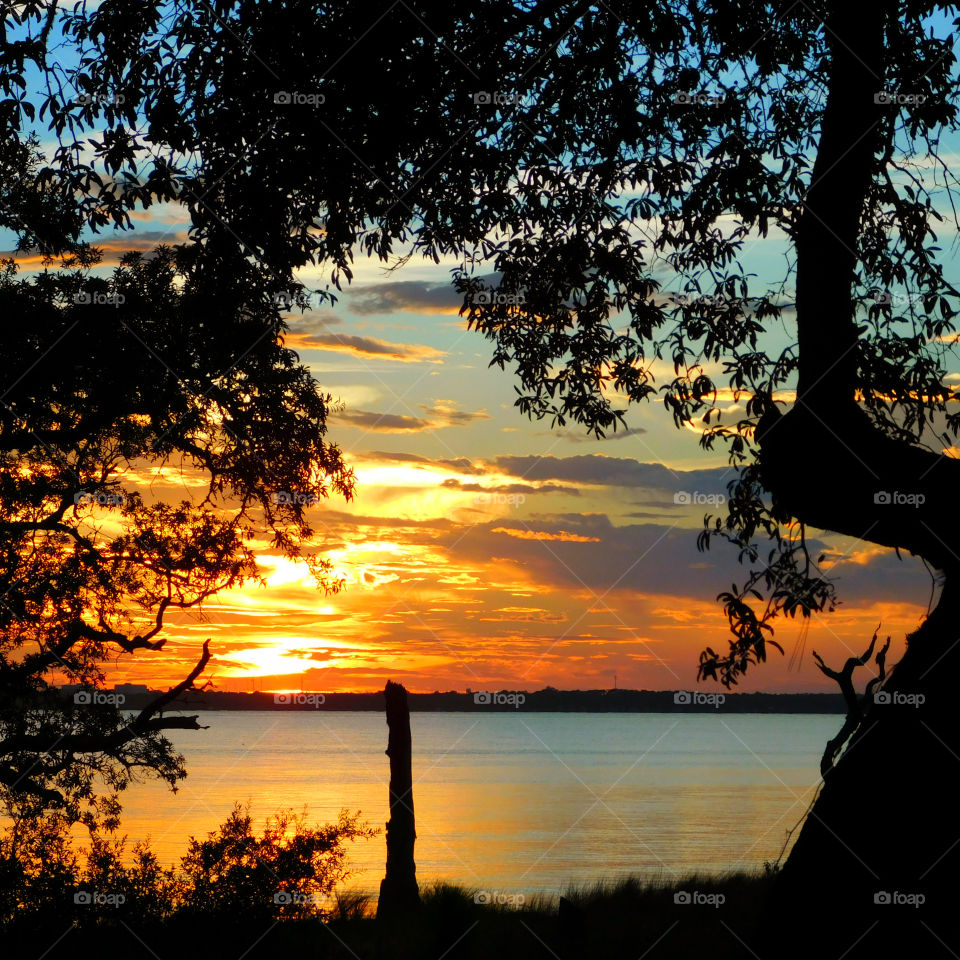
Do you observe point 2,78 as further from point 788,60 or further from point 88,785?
point 88,785

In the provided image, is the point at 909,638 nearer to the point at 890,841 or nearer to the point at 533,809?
the point at 890,841

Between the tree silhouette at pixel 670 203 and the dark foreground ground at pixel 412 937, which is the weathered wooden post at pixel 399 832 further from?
the tree silhouette at pixel 670 203

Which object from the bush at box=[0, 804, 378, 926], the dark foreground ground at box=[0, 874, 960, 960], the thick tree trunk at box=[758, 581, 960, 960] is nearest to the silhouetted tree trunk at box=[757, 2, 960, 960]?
the thick tree trunk at box=[758, 581, 960, 960]

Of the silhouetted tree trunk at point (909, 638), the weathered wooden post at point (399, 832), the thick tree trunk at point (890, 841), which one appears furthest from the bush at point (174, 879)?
the silhouetted tree trunk at point (909, 638)

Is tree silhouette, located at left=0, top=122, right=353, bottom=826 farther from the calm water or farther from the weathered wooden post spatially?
the calm water

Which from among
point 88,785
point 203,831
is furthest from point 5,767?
point 203,831

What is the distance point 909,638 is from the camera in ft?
23.4

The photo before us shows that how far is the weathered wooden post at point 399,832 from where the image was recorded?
65.2ft

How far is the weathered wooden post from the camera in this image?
1988 centimetres

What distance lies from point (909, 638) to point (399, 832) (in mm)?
15115

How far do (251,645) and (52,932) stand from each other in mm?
6081

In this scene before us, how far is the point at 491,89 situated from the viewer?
30.0 ft

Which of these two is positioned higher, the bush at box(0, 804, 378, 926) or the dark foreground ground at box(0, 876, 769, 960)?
the bush at box(0, 804, 378, 926)

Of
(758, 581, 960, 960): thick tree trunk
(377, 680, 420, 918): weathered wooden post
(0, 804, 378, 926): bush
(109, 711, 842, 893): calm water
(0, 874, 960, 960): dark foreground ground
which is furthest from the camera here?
(109, 711, 842, 893): calm water
